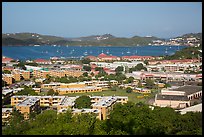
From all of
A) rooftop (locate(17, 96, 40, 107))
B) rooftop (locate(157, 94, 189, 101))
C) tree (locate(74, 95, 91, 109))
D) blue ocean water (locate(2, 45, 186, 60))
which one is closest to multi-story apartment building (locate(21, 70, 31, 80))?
Result: rooftop (locate(17, 96, 40, 107))

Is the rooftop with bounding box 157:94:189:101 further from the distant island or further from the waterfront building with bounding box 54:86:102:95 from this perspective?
the distant island

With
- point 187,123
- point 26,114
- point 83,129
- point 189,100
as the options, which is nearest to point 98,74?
point 189,100

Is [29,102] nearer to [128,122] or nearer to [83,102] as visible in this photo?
[83,102]

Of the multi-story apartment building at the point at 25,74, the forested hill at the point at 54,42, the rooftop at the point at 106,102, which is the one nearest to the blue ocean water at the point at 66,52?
the forested hill at the point at 54,42

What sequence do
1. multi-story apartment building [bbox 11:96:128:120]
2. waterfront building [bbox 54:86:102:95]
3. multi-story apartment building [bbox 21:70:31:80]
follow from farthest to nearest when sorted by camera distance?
1. multi-story apartment building [bbox 21:70:31:80]
2. waterfront building [bbox 54:86:102:95]
3. multi-story apartment building [bbox 11:96:128:120]

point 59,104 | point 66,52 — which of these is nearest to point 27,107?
point 59,104

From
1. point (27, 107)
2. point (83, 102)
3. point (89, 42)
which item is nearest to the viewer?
point (27, 107)

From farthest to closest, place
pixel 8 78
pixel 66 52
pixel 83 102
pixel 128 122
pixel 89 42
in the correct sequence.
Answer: pixel 89 42
pixel 66 52
pixel 8 78
pixel 83 102
pixel 128 122

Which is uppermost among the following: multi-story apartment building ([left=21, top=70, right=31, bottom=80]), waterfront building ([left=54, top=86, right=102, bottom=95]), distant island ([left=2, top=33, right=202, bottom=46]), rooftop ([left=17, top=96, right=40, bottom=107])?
distant island ([left=2, top=33, right=202, bottom=46])

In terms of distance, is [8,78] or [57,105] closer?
[57,105]

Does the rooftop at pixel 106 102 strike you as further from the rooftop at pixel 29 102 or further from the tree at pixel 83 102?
the rooftop at pixel 29 102

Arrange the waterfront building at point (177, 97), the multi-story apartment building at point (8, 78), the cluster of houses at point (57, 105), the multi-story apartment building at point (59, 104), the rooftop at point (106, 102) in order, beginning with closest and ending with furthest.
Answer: the cluster of houses at point (57, 105)
the multi-story apartment building at point (59, 104)
the rooftop at point (106, 102)
the waterfront building at point (177, 97)
the multi-story apartment building at point (8, 78)

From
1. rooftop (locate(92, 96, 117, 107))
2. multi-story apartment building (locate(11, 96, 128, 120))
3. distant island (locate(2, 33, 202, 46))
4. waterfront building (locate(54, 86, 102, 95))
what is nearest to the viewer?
multi-story apartment building (locate(11, 96, 128, 120))
